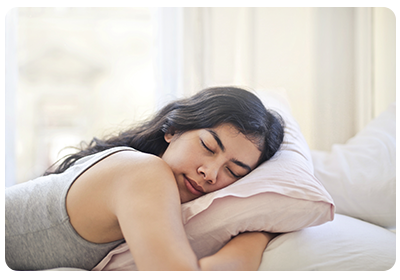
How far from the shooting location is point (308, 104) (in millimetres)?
1580

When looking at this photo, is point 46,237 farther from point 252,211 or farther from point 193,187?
point 252,211

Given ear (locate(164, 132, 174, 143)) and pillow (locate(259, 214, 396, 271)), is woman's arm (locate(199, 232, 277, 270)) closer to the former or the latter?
pillow (locate(259, 214, 396, 271))

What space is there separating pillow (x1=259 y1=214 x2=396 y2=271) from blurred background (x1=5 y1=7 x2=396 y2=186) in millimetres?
947

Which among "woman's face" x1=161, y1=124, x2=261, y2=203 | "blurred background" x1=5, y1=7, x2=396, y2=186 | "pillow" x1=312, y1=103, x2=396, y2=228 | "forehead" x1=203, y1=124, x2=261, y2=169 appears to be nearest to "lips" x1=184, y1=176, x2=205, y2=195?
"woman's face" x1=161, y1=124, x2=261, y2=203

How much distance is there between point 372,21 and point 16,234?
66.1 inches

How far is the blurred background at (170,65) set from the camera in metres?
1.55

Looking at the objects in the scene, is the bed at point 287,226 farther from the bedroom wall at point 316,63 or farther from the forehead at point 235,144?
the bedroom wall at point 316,63

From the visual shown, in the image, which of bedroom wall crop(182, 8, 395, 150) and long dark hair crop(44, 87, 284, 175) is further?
bedroom wall crop(182, 8, 395, 150)

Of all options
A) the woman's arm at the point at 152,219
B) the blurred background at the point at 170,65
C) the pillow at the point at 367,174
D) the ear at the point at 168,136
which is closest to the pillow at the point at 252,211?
the woman's arm at the point at 152,219

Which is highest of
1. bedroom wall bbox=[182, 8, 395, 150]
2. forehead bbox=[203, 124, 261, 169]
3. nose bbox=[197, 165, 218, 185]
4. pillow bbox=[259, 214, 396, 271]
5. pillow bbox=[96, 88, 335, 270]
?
bedroom wall bbox=[182, 8, 395, 150]

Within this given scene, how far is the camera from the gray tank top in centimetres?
66

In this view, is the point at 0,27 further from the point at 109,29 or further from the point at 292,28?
the point at 292,28
